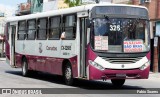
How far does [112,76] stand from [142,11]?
9.30 feet

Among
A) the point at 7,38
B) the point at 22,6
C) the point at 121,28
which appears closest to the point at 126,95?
the point at 121,28

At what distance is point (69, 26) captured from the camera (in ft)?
59.1

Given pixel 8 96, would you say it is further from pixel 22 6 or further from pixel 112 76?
pixel 22 6

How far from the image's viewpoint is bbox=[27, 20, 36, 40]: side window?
71.9 ft

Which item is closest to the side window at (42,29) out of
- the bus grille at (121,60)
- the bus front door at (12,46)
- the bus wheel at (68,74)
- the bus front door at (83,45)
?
the bus wheel at (68,74)

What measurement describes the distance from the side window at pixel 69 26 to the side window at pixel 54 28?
2.19 feet

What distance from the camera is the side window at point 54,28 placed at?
19.1 metres

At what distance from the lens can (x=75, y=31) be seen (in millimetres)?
17453

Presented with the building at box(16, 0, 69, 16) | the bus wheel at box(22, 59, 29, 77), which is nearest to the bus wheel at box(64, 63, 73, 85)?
the bus wheel at box(22, 59, 29, 77)

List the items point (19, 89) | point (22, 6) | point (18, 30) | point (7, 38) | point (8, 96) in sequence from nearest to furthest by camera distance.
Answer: point (8, 96) < point (19, 89) < point (18, 30) < point (7, 38) < point (22, 6)

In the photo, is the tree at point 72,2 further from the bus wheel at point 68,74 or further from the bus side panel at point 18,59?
the bus wheel at point 68,74

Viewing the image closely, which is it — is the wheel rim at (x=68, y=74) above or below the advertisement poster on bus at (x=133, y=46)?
below

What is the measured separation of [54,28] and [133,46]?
4.21m

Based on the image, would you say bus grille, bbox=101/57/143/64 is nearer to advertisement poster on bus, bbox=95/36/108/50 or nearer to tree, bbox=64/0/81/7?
advertisement poster on bus, bbox=95/36/108/50
